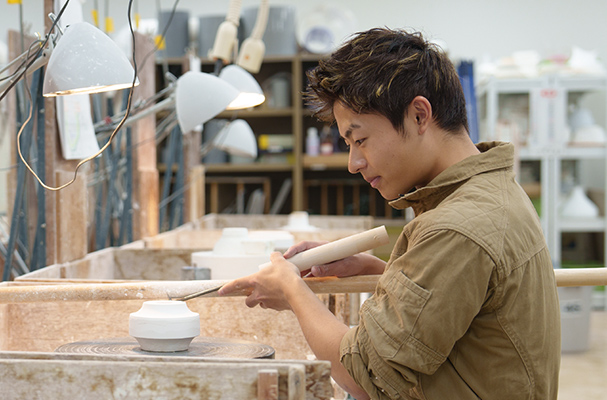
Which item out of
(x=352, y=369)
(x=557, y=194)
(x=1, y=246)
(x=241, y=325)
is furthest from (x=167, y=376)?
(x=557, y=194)

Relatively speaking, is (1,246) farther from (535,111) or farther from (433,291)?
(535,111)

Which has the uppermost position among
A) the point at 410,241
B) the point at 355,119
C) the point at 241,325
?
the point at 355,119

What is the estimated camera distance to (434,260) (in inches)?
36.1

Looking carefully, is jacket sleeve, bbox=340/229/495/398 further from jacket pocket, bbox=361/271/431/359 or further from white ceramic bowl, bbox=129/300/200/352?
white ceramic bowl, bbox=129/300/200/352

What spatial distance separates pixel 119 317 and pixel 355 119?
807 millimetres

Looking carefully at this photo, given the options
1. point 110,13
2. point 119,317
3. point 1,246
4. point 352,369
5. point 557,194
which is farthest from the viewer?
point 110,13

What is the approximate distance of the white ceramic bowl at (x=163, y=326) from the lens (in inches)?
45.3

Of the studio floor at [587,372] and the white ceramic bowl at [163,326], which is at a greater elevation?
the white ceramic bowl at [163,326]

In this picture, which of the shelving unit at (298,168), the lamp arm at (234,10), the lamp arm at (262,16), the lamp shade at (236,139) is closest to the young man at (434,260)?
the lamp arm at (234,10)

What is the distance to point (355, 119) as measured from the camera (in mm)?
1060

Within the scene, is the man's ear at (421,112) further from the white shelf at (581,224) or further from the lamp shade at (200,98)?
the white shelf at (581,224)

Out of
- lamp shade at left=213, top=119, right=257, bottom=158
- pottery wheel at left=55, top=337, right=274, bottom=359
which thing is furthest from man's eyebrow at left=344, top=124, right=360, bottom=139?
lamp shade at left=213, top=119, right=257, bottom=158

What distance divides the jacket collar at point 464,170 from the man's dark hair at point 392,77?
0.07 meters

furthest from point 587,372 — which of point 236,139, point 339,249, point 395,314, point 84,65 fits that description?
point 84,65
